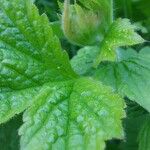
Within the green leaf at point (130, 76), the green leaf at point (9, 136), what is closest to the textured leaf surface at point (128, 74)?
the green leaf at point (130, 76)

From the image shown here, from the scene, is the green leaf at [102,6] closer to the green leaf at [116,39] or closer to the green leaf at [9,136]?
the green leaf at [116,39]

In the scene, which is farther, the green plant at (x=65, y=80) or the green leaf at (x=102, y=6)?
the green leaf at (x=102, y=6)

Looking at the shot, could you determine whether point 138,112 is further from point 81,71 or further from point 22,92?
point 22,92

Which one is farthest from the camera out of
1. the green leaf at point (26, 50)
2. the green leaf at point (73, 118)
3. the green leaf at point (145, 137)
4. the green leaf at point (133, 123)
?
the green leaf at point (133, 123)

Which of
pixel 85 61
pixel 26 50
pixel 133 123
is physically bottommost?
pixel 133 123

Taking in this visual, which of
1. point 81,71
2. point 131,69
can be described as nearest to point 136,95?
point 131,69

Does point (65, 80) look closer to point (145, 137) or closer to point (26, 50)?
point (26, 50)

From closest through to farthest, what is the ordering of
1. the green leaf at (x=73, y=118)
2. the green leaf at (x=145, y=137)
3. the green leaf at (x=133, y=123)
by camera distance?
the green leaf at (x=73, y=118)
the green leaf at (x=145, y=137)
the green leaf at (x=133, y=123)

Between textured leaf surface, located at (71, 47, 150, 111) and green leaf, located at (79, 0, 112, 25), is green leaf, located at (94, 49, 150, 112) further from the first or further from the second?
green leaf, located at (79, 0, 112, 25)

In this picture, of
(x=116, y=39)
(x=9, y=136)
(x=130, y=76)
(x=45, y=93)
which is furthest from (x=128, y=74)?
(x=9, y=136)
